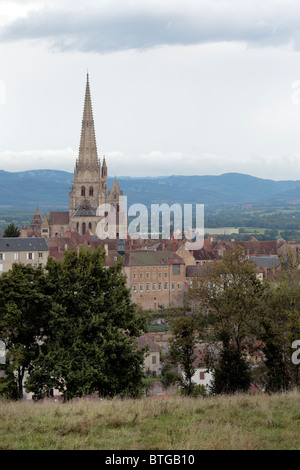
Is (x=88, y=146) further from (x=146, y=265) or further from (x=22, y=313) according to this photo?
(x=22, y=313)

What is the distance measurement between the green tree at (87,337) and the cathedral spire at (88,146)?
13279cm

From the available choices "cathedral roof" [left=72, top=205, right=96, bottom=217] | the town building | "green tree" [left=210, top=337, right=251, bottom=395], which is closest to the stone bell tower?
"cathedral roof" [left=72, top=205, right=96, bottom=217]

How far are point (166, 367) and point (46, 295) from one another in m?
32.7

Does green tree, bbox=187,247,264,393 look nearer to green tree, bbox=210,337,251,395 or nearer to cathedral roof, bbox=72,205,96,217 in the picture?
green tree, bbox=210,337,251,395

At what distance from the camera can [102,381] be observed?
980 inches

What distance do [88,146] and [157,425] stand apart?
489ft

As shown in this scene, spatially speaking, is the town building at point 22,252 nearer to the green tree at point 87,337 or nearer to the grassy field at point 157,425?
the green tree at point 87,337

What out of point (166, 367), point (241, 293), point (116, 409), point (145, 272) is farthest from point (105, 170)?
point (116, 409)

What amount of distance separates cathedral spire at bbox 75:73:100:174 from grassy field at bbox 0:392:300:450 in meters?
144

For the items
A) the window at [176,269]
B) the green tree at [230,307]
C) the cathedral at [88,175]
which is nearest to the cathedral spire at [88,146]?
the cathedral at [88,175]

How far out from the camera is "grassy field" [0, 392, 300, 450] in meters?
12.9

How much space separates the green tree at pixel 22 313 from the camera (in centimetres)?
2541

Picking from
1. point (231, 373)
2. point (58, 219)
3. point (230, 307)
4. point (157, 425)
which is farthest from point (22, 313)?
point (58, 219)

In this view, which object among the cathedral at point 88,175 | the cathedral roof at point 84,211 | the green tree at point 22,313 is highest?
the cathedral at point 88,175
